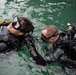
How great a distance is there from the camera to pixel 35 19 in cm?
700

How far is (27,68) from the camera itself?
17.1 ft

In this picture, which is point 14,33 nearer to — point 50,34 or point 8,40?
point 8,40

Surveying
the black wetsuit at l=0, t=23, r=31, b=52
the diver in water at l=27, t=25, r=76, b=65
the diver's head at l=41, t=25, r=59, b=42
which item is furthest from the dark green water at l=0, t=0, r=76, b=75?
the diver's head at l=41, t=25, r=59, b=42

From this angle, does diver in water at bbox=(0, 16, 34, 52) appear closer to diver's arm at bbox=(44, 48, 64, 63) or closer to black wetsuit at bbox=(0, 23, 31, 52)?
black wetsuit at bbox=(0, 23, 31, 52)

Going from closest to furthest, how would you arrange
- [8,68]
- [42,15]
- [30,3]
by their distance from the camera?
1. [8,68]
2. [42,15]
3. [30,3]

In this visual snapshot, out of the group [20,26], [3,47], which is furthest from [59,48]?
[3,47]

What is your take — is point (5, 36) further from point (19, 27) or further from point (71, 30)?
point (71, 30)

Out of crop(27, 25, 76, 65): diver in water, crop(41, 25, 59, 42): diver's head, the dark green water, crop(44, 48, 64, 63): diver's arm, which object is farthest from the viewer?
the dark green water

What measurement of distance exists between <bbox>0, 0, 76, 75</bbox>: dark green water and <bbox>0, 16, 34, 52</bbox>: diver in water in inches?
11.6

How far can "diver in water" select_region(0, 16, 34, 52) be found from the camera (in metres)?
4.72

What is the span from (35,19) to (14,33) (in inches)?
90.4

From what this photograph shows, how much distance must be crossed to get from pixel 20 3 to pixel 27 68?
328cm

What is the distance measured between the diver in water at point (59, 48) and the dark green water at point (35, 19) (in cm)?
43

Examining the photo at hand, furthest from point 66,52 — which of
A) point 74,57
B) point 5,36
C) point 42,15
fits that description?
point 42,15
